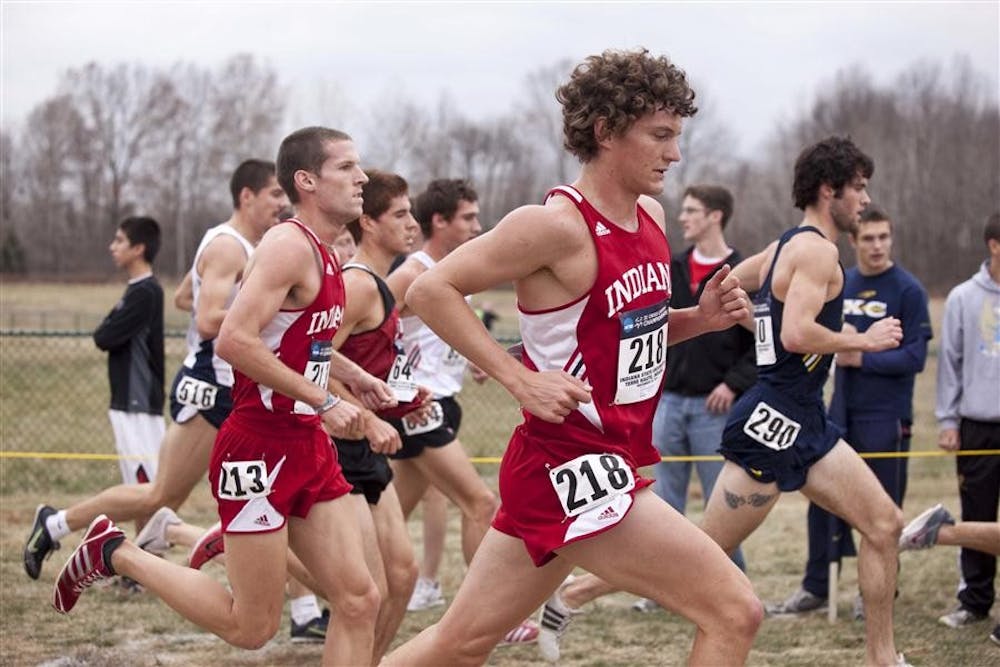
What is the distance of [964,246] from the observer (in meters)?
52.8

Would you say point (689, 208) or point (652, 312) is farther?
point (689, 208)

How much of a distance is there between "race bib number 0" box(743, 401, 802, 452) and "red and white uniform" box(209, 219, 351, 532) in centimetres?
201

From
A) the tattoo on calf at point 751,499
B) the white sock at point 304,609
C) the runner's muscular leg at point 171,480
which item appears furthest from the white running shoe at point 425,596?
the tattoo on calf at point 751,499

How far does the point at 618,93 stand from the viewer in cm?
401

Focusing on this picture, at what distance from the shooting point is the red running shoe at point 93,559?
17.7 ft

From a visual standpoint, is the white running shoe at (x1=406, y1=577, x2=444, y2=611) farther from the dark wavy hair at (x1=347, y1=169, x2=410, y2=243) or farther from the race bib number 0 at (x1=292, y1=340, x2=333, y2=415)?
the race bib number 0 at (x1=292, y1=340, x2=333, y2=415)

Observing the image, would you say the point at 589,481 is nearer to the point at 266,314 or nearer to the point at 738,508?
the point at 266,314

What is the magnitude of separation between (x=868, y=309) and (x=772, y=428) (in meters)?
2.15

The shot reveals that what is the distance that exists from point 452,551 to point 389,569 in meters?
3.98

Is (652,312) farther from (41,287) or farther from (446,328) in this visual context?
(41,287)

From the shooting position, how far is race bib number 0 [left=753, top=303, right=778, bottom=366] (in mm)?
6086

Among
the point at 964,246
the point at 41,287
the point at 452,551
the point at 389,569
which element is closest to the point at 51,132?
the point at 41,287

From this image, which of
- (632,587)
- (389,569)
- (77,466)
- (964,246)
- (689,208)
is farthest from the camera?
Result: (964,246)

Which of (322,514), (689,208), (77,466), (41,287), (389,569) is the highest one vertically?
(689,208)
